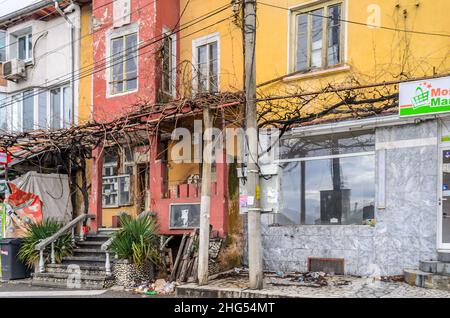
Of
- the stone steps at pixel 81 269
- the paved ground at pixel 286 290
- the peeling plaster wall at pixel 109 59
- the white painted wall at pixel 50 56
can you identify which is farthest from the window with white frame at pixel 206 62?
the paved ground at pixel 286 290

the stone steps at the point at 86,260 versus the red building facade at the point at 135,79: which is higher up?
the red building facade at the point at 135,79

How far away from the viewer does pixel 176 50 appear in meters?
14.0

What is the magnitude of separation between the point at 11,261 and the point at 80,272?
250 cm

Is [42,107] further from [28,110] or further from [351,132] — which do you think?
[351,132]

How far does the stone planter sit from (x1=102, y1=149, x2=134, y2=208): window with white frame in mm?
4441

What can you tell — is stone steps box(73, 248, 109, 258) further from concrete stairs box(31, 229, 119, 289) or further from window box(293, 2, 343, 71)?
window box(293, 2, 343, 71)

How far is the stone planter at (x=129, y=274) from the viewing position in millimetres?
10555

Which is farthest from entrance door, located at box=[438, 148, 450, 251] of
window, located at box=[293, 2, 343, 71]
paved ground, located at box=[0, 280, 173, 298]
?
paved ground, located at box=[0, 280, 173, 298]

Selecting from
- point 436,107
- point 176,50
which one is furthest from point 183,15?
point 436,107

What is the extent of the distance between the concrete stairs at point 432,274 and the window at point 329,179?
5.29 ft

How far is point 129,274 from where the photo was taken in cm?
1055

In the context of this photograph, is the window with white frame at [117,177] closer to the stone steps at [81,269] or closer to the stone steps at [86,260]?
the stone steps at [86,260]

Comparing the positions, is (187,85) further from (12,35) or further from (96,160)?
(12,35)

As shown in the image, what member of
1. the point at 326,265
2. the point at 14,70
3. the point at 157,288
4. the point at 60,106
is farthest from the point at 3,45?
the point at 326,265
